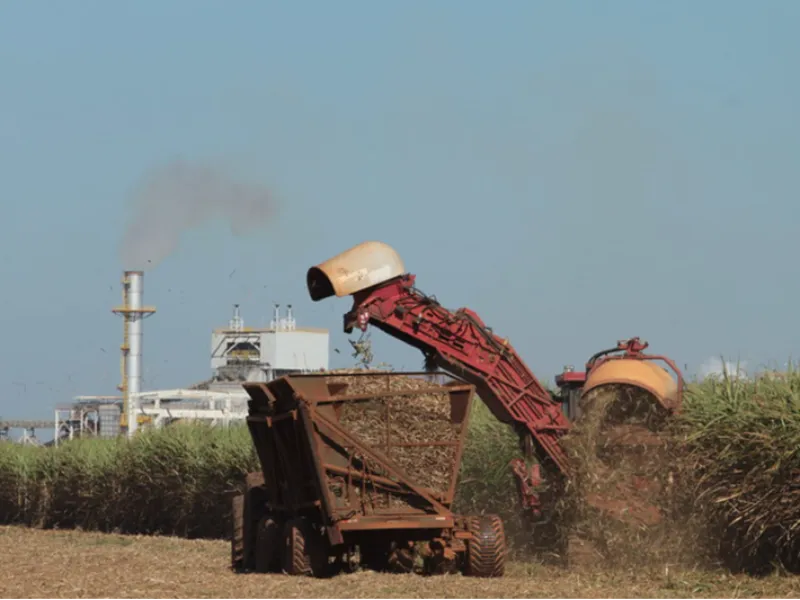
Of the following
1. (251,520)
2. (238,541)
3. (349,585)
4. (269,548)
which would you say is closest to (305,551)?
(349,585)

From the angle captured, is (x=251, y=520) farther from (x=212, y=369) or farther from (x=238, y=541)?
(x=212, y=369)

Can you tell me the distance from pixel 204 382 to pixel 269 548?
98594mm

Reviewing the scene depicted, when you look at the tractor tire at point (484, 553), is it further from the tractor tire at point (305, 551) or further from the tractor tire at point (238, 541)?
the tractor tire at point (238, 541)

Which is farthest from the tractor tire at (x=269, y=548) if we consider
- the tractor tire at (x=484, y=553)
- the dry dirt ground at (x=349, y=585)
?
the tractor tire at (x=484, y=553)

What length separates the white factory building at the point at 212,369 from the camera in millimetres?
105375

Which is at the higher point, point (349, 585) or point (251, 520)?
point (251, 520)

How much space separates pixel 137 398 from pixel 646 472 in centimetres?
9125

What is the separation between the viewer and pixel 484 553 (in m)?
17.3

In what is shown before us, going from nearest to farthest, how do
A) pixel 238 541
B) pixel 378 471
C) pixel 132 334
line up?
pixel 378 471
pixel 238 541
pixel 132 334

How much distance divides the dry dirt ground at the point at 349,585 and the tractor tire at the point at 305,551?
26 centimetres

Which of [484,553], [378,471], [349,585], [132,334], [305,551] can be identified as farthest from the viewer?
[132,334]

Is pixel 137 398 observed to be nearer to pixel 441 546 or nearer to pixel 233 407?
pixel 233 407

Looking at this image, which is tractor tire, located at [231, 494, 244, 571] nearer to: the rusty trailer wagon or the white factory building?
the rusty trailer wagon

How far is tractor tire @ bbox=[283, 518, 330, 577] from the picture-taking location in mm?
17469
